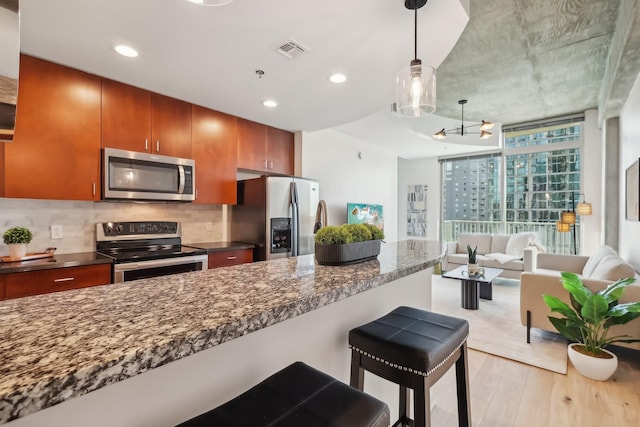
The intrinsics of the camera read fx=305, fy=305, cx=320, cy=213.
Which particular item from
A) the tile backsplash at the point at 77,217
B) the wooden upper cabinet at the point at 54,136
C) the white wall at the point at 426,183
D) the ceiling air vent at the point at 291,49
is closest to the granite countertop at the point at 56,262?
the tile backsplash at the point at 77,217

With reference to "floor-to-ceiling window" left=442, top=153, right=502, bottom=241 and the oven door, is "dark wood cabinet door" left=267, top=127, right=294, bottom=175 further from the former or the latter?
"floor-to-ceiling window" left=442, top=153, right=502, bottom=241

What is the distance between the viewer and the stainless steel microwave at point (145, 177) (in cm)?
257

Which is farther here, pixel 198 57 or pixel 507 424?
pixel 198 57

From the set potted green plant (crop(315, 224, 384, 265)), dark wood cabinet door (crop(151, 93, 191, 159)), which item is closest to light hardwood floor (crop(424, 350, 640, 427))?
potted green plant (crop(315, 224, 384, 265))

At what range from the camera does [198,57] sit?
2201 mm

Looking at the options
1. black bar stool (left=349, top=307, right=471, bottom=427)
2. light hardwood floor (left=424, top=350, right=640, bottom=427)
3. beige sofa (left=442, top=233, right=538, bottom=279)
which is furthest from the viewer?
beige sofa (left=442, top=233, right=538, bottom=279)

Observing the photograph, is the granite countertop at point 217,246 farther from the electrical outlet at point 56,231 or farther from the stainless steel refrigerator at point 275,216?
the electrical outlet at point 56,231

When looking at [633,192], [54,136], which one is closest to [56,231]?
[54,136]

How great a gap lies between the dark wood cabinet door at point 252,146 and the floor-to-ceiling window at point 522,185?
16.6 feet

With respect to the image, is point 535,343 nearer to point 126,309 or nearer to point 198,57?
point 126,309

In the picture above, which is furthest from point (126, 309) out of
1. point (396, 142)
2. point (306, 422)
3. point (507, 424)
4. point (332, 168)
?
point (396, 142)

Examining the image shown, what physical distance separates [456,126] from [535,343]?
3.90m

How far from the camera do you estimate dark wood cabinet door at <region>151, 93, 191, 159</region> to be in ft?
9.37

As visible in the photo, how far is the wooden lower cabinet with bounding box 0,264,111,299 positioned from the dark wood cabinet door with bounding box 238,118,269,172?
1784 mm
